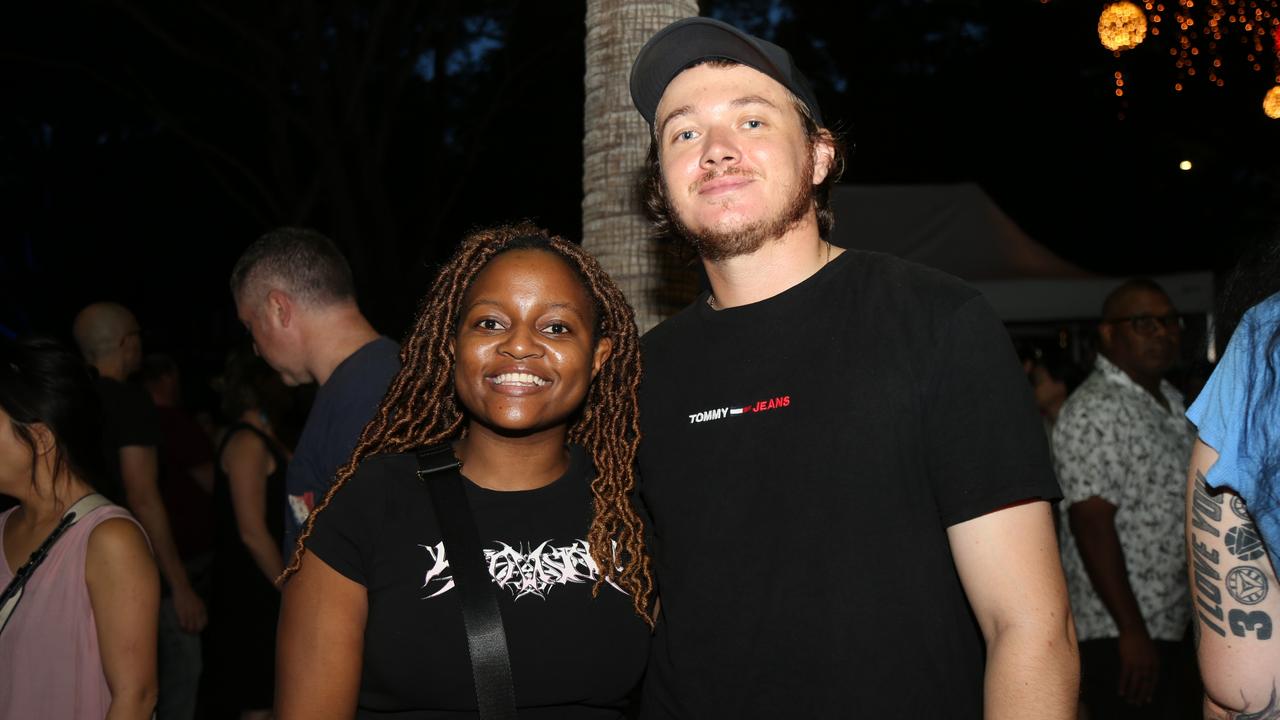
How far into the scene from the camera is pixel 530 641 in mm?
2617

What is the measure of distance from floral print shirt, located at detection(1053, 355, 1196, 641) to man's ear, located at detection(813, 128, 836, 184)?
110 inches

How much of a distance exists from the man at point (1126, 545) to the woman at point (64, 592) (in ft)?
13.2

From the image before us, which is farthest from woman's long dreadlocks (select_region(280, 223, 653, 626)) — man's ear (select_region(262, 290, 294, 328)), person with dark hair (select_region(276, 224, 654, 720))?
man's ear (select_region(262, 290, 294, 328))

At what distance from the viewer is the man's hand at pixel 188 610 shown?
6.08 meters

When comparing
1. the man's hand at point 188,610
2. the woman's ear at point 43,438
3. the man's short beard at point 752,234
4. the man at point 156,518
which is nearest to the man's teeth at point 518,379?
the man's short beard at point 752,234

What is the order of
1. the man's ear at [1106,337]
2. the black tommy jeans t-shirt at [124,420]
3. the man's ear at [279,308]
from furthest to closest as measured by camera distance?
1. the black tommy jeans t-shirt at [124,420]
2. the man's ear at [1106,337]
3. the man's ear at [279,308]

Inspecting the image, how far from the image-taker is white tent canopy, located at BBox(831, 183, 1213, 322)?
36.4 ft

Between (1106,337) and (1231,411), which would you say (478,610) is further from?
(1106,337)

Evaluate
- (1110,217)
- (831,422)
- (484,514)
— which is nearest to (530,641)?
(484,514)

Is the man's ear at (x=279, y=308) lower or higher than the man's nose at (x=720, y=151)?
lower

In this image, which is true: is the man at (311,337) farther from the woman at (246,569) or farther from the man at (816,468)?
the man at (816,468)

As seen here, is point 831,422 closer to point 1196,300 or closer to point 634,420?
point 634,420

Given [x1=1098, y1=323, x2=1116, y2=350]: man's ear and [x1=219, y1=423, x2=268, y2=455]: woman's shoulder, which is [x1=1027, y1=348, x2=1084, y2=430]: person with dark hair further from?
[x1=219, y1=423, x2=268, y2=455]: woman's shoulder

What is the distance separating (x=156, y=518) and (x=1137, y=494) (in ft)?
17.0
